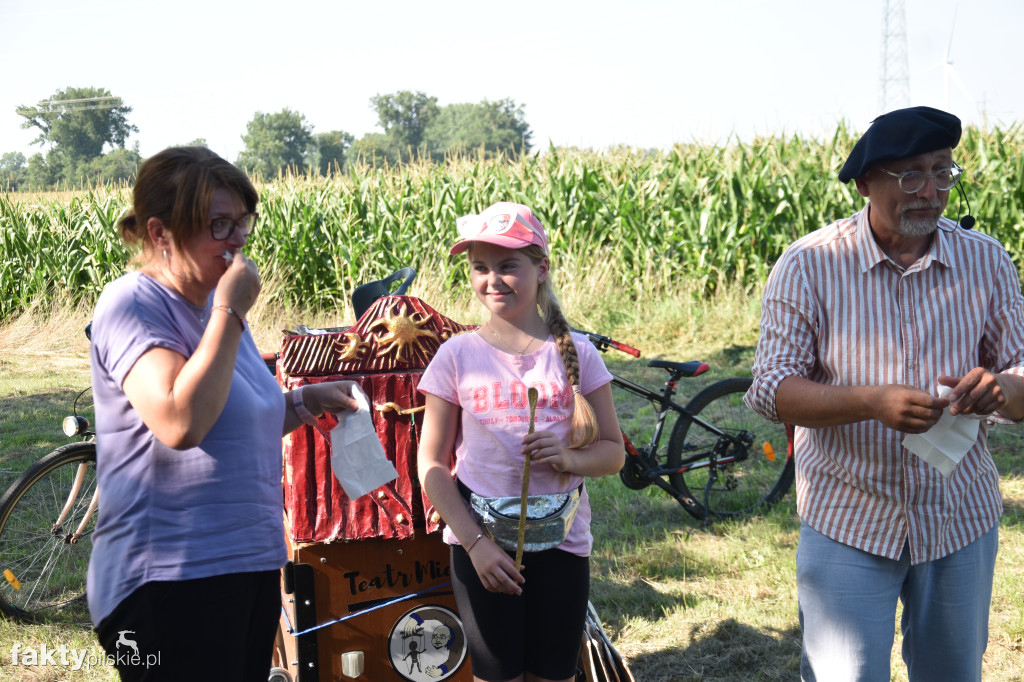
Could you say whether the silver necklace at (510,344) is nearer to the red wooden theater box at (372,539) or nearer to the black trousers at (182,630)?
the red wooden theater box at (372,539)

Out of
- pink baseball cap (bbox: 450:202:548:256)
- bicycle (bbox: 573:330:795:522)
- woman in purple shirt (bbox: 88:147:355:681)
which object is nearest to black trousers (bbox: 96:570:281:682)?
woman in purple shirt (bbox: 88:147:355:681)

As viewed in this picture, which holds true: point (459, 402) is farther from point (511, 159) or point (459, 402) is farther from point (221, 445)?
point (511, 159)

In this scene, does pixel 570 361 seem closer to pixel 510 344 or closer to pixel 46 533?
pixel 510 344

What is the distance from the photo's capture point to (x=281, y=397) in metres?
1.86

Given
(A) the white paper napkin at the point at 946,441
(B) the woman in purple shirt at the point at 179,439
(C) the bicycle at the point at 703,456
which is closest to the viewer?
(B) the woman in purple shirt at the point at 179,439

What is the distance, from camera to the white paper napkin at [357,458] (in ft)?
6.70

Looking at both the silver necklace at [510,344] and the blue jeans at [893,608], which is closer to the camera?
the blue jeans at [893,608]

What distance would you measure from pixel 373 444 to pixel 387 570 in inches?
24.8

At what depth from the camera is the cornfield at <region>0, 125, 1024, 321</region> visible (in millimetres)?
9320

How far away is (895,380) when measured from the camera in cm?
193

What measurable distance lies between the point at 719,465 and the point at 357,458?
11.0 ft

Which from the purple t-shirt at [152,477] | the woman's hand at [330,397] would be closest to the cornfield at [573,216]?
the woman's hand at [330,397]

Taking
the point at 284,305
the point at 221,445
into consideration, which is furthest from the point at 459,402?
the point at 284,305

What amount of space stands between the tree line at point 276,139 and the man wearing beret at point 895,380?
11.4 ft
